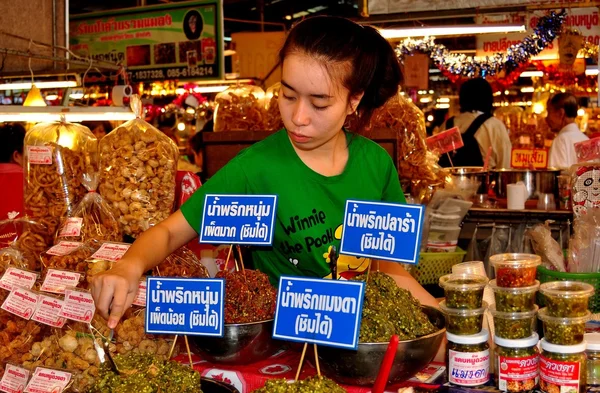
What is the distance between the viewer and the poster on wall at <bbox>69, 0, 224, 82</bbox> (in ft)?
21.2

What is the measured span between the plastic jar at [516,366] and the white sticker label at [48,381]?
42.5 inches

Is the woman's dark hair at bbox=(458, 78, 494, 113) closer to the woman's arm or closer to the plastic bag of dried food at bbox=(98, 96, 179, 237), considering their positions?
the plastic bag of dried food at bbox=(98, 96, 179, 237)

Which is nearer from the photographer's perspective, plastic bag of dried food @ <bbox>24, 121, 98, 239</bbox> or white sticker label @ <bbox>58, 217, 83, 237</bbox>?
white sticker label @ <bbox>58, 217, 83, 237</bbox>

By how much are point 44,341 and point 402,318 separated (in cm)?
102

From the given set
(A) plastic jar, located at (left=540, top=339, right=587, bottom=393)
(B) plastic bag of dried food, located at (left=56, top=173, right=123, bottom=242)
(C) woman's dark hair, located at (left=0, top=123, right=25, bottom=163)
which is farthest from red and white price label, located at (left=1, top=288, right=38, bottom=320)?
(C) woman's dark hair, located at (left=0, top=123, right=25, bottom=163)

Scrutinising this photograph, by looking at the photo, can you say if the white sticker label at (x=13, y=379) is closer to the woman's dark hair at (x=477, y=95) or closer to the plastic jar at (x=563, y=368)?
the plastic jar at (x=563, y=368)

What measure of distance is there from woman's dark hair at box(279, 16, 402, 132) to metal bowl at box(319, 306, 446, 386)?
674 mm

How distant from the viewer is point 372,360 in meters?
1.59

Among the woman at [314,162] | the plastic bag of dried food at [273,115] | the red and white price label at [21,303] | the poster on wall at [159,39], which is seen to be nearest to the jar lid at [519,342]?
the woman at [314,162]

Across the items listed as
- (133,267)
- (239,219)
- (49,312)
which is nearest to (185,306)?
(133,267)

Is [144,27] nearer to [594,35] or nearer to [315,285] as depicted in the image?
[594,35]

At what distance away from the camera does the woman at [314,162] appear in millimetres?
1812

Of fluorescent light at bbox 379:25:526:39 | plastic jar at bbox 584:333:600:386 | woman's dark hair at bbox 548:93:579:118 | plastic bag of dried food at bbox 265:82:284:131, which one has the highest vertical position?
fluorescent light at bbox 379:25:526:39

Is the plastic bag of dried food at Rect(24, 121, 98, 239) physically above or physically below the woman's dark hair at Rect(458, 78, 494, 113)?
below
